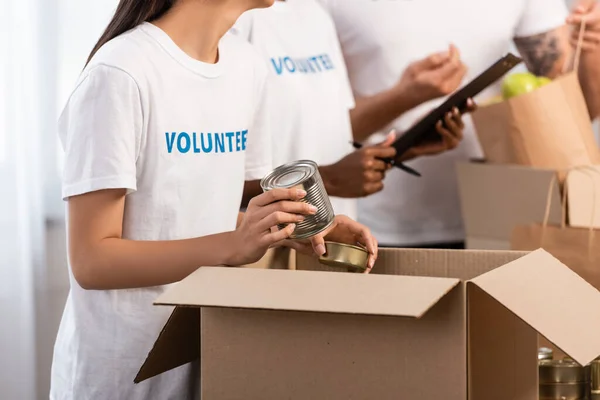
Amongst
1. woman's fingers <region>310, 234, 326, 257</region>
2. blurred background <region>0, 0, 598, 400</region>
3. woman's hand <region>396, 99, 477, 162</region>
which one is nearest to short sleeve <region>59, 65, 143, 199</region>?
woman's fingers <region>310, 234, 326, 257</region>

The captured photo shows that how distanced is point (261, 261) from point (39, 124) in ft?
4.57

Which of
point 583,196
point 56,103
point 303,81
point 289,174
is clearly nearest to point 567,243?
point 583,196

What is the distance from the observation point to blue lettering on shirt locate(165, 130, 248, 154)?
4.37ft

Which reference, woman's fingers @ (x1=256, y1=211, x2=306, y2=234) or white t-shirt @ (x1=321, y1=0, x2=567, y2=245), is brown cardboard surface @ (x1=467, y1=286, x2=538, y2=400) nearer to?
woman's fingers @ (x1=256, y1=211, x2=306, y2=234)

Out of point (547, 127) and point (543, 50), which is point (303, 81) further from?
point (543, 50)

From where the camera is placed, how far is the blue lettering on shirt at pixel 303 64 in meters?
1.99

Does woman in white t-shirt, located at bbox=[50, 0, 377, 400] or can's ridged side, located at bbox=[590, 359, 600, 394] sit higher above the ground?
woman in white t-shirt, located at bbox=[50, 0, 377, 400]

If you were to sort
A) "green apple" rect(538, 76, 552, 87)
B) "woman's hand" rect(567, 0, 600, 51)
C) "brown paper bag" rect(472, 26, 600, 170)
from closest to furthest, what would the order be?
1. "brown paper bag" rect(472, 26, 600, 170)
2. "green apple" rect(538, 76, 552, 87)
3. "woman's hand" rect(567, 0, 600, 51)

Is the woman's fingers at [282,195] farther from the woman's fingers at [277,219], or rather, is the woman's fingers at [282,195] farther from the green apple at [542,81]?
the green apple at [542,81]

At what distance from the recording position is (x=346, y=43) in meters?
2.39

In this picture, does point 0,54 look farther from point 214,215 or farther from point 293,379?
point 293,379

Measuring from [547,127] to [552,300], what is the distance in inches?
46.4

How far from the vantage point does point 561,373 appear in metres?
1.33

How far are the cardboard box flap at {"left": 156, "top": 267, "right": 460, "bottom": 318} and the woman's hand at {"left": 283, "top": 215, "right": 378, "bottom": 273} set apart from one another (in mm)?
200
